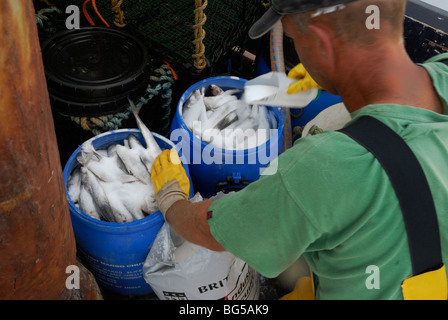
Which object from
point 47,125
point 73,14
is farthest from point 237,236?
point 73,14

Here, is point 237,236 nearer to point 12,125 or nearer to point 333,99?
point 12,125

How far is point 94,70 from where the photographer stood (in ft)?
8.35

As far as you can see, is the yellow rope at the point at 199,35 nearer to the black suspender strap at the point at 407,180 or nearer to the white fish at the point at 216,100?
the white fish at the point at 216,100

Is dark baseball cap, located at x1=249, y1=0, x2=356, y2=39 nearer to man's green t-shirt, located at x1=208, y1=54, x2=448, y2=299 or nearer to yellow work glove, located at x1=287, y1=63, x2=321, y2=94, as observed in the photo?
man's green t-shirt, located at x1=208, y1=54, x2=448, y2=299

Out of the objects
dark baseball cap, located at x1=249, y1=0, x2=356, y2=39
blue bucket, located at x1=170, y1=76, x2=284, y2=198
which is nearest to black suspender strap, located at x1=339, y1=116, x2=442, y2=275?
dark baseball cap, located at x1=249, y1=0, x2=356, y2=39

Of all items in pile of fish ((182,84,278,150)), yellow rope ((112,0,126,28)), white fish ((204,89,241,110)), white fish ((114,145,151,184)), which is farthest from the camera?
yellow rope ((112,0,126,28))

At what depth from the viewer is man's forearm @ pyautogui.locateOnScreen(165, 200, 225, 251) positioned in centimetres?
152

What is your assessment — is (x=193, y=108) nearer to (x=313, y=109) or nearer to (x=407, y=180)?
(x=313, y=109)

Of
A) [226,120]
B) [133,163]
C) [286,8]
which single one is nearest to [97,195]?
[133,163]

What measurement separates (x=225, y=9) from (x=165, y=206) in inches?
85.5

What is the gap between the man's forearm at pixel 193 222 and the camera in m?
1.52

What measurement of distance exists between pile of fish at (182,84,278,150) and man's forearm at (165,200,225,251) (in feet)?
2.44

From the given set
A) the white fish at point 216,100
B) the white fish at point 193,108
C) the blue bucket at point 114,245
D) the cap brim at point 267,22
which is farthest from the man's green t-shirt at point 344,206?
the white fish at point 216,100

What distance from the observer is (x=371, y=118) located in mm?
1219
